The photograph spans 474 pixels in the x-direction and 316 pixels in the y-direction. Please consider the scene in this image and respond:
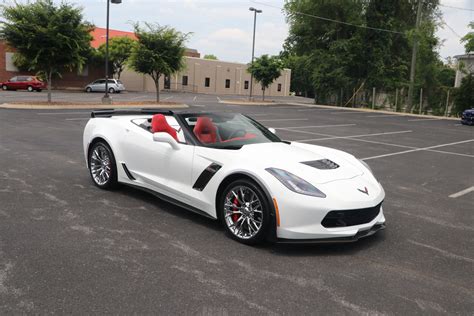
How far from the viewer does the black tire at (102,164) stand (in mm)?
6172

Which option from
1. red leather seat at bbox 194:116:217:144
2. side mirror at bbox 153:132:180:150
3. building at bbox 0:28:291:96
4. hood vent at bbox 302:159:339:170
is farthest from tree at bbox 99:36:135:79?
hood vent at bbox 302:159:339:170

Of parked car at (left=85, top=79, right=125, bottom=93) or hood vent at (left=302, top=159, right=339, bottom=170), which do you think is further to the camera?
parked car at (left=85, top=79, right=125, bottom=93)

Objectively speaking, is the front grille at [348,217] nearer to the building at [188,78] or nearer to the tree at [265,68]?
the tree at [265,68]

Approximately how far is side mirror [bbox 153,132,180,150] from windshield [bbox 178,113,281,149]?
0.27 meters

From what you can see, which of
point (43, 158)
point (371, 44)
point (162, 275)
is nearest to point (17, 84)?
point (371, 44)

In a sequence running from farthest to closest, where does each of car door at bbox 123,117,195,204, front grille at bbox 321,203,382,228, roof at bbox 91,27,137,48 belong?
roof at bbox 91,27,137,48 < car door at bbox 123,117,195,204 < front grille at bbox 321,203,382,228

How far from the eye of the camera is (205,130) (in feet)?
17.8

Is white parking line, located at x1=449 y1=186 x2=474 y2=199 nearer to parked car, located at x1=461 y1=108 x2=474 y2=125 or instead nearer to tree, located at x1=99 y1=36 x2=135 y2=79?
parked car, located at x1=461 y1=108 x2=474 y2=125

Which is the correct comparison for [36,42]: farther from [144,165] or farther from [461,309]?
[461,309]

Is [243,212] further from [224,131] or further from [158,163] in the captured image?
[158,163]

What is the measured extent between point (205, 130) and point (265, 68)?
36.2m

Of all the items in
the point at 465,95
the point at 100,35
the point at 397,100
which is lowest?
the point at 397,100

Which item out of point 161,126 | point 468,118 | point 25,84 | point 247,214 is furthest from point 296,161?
point 25,84

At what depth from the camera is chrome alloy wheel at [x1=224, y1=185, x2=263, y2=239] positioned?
14.5 ft
